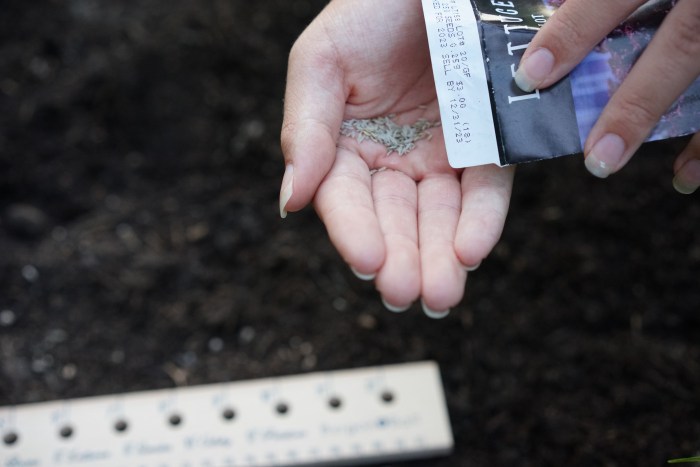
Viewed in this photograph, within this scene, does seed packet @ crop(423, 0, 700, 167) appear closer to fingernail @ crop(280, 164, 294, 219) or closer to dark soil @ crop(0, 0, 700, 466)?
fingernail @ crop(280, 164, 294, 219)

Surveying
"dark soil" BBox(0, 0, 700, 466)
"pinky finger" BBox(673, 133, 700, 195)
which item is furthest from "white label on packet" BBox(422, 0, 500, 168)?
"dark soil" BBox(0, 0, 700, 466)

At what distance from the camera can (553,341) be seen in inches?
58.9

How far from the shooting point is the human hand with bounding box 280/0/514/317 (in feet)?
3.13

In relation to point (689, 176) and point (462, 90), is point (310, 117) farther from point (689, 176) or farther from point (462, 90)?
point (689, 176)

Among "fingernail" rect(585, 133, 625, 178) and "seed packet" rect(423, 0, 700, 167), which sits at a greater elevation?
"seed packet" rect(423, 0, 700, 167)

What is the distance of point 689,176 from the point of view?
1.23 metres

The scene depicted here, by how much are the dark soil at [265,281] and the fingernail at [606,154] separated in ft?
1.73

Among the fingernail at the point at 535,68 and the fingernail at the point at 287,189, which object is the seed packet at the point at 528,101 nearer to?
the fingernail at the point at 535,68

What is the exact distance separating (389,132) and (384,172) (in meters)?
0.11

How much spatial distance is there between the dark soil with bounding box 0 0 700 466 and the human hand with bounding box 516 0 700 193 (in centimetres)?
54

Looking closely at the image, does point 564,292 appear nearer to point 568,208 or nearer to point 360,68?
point 568,208

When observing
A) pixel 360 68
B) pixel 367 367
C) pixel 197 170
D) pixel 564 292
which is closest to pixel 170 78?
pixel 197 170

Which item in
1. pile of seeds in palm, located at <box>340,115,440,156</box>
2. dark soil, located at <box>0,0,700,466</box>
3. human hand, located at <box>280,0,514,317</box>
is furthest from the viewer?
dark soil, located at <box>0,0,700,466</box>

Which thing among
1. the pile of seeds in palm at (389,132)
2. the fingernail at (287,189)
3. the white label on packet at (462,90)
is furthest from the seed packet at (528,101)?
the fingernail at (287,189)
